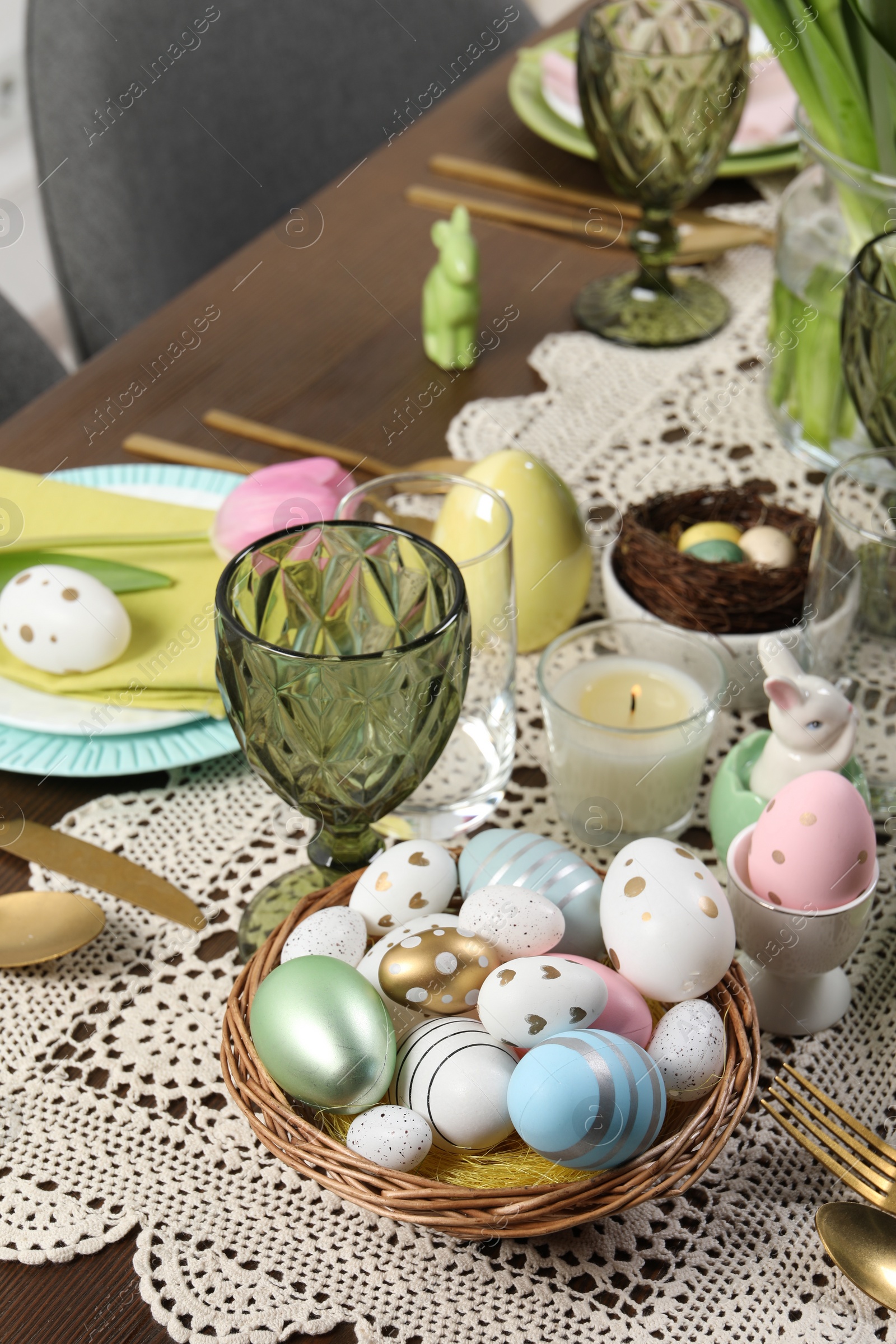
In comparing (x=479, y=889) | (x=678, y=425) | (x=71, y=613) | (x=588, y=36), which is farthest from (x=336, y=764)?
(x=588, y=36)

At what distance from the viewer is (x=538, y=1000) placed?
42 centimetres

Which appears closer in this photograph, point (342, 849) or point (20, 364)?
point (342, 849)

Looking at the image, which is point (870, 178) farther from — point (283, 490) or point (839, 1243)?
point (839, 1243)

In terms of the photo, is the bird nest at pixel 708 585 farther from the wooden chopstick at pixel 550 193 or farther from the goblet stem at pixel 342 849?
the wooden chopstick at pixel 550 193

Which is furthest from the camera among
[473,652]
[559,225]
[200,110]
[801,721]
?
[200,110]

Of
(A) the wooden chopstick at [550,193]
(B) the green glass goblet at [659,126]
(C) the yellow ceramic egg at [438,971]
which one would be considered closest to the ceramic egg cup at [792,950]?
(C) the yellow ceramic egg at [438,971]

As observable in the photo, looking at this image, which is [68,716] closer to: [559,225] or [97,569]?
[97,569]

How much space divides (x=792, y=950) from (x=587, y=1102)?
133mm

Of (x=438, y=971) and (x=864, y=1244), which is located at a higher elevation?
(x=438, y=971)

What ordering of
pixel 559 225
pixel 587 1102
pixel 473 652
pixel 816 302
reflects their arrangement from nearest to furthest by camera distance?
pixel 587 1102, pixel 473 652, pixel 816 302, pixel 559 225

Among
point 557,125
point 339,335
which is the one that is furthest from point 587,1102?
point 557,125

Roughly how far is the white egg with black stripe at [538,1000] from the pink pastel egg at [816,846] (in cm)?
9

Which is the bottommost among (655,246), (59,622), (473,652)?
(655,246)

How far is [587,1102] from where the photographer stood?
384mm
